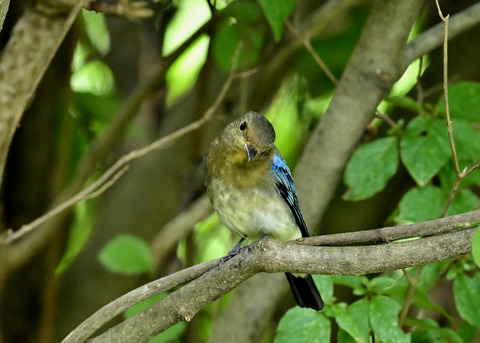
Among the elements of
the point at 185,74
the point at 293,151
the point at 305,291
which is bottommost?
the point at 305,291

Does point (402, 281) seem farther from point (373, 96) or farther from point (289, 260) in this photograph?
point (289, 260)

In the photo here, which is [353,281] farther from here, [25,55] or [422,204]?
[25,55]

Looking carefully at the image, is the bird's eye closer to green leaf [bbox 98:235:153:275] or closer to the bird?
the bird

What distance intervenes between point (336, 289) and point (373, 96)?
4.55 feet

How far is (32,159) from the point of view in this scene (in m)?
4.58

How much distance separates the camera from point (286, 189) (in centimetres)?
370

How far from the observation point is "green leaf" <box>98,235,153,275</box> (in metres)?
3.69

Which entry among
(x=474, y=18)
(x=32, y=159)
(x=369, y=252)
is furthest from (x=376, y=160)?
(x=32, y=159)

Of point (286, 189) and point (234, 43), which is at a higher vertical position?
point (234, 43)

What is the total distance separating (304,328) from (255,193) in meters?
0.88

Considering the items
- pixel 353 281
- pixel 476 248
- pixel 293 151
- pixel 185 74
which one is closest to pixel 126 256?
pixel 353 281

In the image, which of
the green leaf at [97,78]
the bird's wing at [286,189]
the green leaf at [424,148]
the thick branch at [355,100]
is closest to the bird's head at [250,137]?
the bird's wing at [286,189]

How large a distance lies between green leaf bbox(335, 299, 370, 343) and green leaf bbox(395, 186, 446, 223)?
42 cm

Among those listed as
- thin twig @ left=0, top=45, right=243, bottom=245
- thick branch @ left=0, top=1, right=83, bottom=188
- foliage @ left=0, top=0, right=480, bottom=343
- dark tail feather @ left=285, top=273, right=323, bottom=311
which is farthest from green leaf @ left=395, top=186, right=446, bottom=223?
thick branch @ left=0, top=1, right=83, bottom=188
